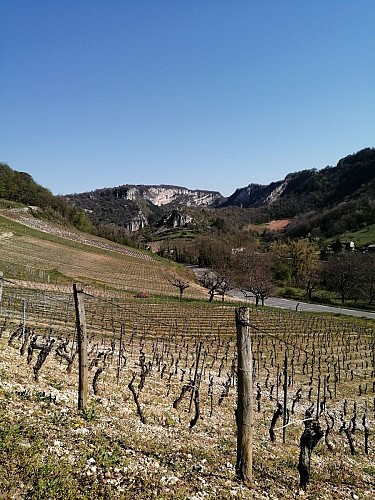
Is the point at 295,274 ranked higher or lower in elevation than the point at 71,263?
lower

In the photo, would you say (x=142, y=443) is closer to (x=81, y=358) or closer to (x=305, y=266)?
(x=81, y=358)

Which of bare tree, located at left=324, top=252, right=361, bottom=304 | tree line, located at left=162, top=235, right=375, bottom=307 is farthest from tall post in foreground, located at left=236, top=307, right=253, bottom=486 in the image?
bare tree, located at left=324, top=252, right=361, bottom=304

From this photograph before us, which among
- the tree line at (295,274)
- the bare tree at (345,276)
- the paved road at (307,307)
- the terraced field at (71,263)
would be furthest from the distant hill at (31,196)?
the bare tree at (345,276)

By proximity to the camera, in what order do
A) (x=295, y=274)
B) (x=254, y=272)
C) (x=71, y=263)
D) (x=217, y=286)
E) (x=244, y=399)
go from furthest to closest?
1. (x=295, y=274)
2. (x=254, y=272)
3. (x=71, y=263)
4. (x=217, y=286)
5. (x=244, y=399)

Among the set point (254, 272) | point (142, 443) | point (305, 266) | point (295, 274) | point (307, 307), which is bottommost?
point (307, 307)

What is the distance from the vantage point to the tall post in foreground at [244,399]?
5117 mm

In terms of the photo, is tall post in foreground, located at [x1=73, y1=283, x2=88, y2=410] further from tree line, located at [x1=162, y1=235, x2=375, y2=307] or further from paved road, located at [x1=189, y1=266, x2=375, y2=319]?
paved road, located at [x1=189, y1=266, x2=375, y2=319]

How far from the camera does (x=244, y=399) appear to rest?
512 cm

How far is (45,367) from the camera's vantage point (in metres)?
9.91

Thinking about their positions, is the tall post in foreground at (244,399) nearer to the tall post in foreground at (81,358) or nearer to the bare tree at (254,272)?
the tall post in foreground at (81,358)

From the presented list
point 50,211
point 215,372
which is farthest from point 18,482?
point 50,211

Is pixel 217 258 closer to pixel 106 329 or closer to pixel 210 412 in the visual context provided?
pixel 106 329

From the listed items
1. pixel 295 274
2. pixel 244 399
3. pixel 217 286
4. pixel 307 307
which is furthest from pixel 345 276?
pixel 244 399

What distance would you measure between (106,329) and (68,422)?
1733 cm
